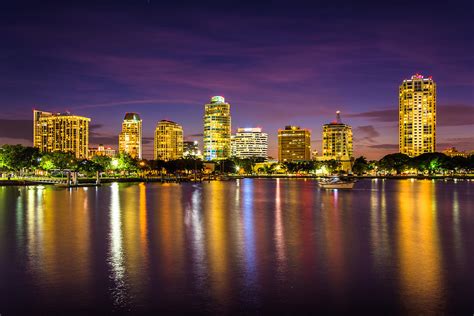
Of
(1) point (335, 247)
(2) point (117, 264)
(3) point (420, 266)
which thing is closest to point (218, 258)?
(2) point (117, 264)

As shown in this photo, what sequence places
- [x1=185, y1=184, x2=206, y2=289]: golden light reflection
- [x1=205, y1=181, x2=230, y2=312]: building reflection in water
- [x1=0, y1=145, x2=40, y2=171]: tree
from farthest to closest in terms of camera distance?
1. [x1=0, y1=145, x2=40, y2=171]: tree
2. [x1=185, y1=184, x2=206, y2=289]: golden light reflection
3. [x1=205, y1=181, x2=230, y2=312]: building reflection in water

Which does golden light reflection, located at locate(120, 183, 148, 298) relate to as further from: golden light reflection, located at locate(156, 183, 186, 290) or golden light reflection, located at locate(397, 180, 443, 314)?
golden light reflection, located at locate(397, 180, 443, 314)

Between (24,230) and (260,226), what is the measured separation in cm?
1781

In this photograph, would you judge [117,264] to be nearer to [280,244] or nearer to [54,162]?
[280,244]

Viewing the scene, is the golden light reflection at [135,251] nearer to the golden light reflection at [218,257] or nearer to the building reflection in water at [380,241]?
the golden light reflection at [218,257]

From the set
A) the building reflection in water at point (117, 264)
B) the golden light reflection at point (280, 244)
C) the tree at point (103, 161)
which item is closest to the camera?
the building reflection in water at point (117, 264)

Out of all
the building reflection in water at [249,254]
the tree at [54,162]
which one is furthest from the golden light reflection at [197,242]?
the tree at [54,162]

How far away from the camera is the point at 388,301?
1638cm

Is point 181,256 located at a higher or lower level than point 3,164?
lower

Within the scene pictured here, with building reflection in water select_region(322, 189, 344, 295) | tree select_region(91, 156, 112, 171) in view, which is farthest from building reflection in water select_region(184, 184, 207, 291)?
tree select_region(91, 156, 112, 171)

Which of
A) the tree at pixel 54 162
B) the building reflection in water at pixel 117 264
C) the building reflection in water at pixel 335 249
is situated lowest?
the building reflection in water at pixel 335 249

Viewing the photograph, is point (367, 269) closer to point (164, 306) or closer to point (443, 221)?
point (164, 306)

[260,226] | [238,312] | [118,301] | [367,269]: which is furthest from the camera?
[260,226]

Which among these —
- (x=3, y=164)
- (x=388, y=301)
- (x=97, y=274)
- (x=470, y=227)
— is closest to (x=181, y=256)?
(x=97, y=274)
